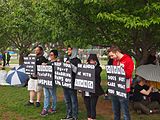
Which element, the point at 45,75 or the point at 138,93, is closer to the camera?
the point at 138,93

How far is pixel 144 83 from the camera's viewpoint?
367 inches

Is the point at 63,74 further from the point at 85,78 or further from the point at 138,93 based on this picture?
the point at 138,93

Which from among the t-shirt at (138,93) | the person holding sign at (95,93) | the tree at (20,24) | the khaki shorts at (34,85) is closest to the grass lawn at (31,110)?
the t-shirt at (138,93)

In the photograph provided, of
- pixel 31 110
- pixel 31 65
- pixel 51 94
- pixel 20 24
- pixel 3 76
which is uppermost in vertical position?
pixel 20 24

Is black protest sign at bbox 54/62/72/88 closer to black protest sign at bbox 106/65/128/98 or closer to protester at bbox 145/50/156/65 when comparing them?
black protest sign at bbox 106/65/128/98

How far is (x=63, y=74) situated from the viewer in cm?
866

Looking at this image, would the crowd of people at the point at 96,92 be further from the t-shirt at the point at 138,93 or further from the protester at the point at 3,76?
the protester at the point at 3,76

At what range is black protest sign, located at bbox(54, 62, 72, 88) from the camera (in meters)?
8.42

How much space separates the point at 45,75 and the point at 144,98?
9.22 feet

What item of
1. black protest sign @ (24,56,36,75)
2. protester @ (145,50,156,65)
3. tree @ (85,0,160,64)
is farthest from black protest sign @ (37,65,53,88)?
protester @ (145,50,156,65)

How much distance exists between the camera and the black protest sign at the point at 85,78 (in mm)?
7809

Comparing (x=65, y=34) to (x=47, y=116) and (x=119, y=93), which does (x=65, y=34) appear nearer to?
(x=47, y=116)

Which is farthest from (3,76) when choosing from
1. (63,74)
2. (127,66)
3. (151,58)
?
(127,66)

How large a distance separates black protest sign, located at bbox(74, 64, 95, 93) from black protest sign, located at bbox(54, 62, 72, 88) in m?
0.26
